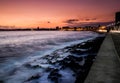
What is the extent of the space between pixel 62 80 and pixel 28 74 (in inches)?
120

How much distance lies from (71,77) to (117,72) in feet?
12.0

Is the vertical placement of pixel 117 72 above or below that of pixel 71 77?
above

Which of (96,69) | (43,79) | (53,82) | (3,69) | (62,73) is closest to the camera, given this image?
(96,69)

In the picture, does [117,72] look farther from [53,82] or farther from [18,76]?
[18,76]

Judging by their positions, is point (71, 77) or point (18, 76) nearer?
point (71, 77)

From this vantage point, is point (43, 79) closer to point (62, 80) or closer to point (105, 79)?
point (62, 80)

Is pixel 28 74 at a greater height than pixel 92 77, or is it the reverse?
pixel 92 77

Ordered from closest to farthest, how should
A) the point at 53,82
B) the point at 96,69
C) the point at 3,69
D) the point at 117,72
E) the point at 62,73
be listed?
the point at 117,72 → the point at 96,69 → the point at 53,82 → the point at 62,73 → the point at 3,69

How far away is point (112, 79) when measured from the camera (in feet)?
17.9

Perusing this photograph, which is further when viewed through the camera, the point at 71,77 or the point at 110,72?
the point at 71,77

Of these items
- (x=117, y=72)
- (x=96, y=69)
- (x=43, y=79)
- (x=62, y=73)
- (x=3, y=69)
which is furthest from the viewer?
(x=3, y=69)

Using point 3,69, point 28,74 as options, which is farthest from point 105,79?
point 3,69

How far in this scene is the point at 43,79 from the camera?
364 inches

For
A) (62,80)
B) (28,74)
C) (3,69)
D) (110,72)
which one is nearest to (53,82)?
(62,80)
